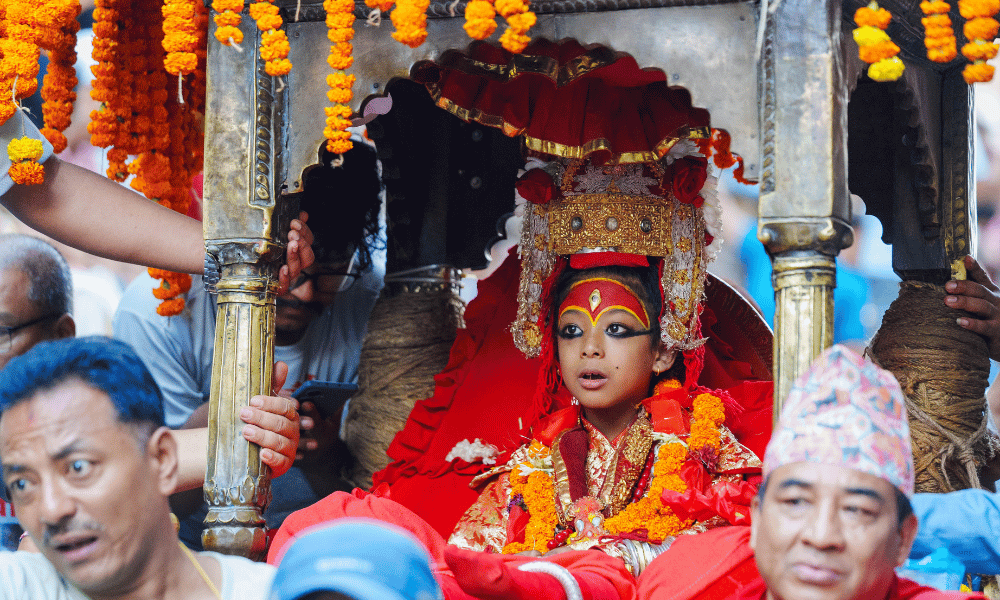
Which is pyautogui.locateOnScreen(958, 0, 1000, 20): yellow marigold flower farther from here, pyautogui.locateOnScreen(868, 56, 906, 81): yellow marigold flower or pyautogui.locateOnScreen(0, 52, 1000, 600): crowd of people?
pyautogui.locateOnScreen(0, 52, 1000, 600): crowd of people

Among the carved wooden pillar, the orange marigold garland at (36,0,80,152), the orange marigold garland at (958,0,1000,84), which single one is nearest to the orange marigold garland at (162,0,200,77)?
the carved wooden pillar

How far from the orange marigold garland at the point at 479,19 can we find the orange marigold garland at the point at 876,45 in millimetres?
909

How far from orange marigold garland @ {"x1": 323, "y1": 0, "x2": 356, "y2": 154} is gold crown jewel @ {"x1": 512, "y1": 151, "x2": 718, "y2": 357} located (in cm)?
91

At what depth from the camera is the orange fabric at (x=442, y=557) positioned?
8.50ft

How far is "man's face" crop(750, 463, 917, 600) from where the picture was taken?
208 centimetres

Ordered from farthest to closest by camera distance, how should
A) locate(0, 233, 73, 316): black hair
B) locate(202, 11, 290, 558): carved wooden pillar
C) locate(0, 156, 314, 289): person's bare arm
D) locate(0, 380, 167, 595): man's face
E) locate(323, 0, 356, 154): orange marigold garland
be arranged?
locate(0, 233, 73, 316): black hair
locate(0, 156, 314, 289): person's bare arm
locate(202, 11, 290, 558): carved wooden pillar
locate(323, 0, 356, 154): orange marigold garland
locate(0, 380, 167, 595): man's face

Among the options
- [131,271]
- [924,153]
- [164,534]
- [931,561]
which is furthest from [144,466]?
[131,271]

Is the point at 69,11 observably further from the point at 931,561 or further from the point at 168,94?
the point at 931,561

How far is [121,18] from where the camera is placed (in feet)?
11.3

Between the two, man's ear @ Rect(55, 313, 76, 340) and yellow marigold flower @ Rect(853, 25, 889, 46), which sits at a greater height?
yellow marigold flower @ Rect(853, 25, 889, 46)

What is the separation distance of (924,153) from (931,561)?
149 centimetres

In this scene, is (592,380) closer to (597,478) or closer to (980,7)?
(597,478)

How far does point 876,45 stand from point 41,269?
288cm

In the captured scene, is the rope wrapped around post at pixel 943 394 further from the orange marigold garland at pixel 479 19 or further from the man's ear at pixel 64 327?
the man's ear at pixel 64 327
